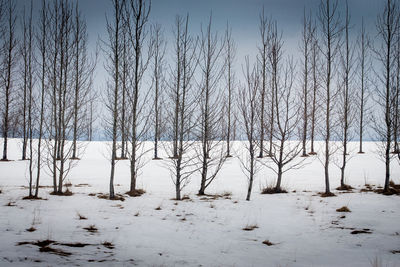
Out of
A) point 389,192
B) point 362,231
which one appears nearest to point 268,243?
point 362,231

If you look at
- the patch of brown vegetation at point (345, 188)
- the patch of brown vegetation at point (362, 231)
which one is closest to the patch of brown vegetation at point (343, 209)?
the patch of brown vegetation at point (362, 231)

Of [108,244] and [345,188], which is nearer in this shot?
[108,244]

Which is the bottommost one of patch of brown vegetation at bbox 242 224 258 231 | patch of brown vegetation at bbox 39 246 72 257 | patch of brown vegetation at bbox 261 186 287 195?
patch of brown vegetation at bbox 242 224 258 231

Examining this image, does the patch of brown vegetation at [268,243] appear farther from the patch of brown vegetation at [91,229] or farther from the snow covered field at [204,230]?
the patch of brown vegetation at [91,229]

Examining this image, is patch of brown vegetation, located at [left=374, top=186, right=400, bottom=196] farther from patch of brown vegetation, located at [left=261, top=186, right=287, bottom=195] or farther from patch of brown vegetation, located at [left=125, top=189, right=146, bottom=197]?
patch of brown vegetation, located at [left=125, top=189, right=146, bottom=197]

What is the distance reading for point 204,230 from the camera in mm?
5184

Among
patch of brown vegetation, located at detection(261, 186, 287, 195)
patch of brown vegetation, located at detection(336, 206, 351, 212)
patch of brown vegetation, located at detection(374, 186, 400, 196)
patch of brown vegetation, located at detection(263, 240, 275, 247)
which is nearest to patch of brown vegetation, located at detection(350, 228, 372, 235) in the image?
patch of brown vegetation, located at detection(336, 206, 351, 212)

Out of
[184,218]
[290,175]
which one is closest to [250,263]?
[184,218]

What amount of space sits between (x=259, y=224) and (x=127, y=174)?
10309mm

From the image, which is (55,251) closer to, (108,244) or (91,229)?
(108,244)

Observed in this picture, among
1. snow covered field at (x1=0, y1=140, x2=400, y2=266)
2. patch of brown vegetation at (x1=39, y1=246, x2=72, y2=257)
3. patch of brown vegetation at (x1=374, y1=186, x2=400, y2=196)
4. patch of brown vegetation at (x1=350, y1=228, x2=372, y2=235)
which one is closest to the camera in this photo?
patch of brown vegetation at (x1=39, y1=246, x2=72, y2=257)

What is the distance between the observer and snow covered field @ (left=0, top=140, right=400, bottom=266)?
357 centimetres

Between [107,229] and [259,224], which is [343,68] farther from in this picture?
[107,229]

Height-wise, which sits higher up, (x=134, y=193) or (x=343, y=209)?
(x=343, y=209)
